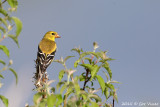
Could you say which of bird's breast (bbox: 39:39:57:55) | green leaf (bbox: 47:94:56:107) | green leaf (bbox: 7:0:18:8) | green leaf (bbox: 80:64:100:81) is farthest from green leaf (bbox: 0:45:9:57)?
bird's breast (bbox: 39:39:57:55)

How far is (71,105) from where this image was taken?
117 inches

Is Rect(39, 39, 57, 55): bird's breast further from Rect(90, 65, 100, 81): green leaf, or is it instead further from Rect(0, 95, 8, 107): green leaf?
Rect(0, 95, 8, 107): green leaf

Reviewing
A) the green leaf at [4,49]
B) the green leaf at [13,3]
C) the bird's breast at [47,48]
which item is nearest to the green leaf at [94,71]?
the green leaf at [4,49]

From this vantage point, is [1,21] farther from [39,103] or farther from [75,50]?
[75,50]

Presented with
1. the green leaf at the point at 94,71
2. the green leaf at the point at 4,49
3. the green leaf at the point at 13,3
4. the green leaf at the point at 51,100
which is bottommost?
the green leaf at the point at 51,100

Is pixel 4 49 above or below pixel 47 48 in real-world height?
below

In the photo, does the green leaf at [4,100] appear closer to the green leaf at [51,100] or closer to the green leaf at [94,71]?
the green leaf at [51,100]

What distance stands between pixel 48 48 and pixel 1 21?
7.93 meters

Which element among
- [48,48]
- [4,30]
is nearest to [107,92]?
[4,30]

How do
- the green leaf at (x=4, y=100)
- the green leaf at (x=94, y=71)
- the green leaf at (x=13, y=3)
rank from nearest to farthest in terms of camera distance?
the green leaf at (x=4, y=100), the green leaf at (x=13, y=3), the green leaf at (x=94, y=71)

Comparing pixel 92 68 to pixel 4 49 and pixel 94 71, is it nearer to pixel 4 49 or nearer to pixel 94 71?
pixel 94 71

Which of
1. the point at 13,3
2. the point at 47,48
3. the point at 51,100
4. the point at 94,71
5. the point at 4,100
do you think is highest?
Result: the point at 13,3

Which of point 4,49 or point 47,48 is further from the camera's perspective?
point 47,48

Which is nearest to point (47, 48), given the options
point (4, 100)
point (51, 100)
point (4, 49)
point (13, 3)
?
point (13, 3)
